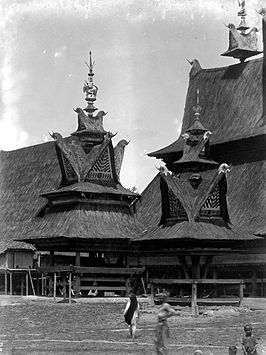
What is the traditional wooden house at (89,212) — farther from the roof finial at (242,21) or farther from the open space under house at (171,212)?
the roof finial at (242,21)

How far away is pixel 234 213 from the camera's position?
37.2 meters

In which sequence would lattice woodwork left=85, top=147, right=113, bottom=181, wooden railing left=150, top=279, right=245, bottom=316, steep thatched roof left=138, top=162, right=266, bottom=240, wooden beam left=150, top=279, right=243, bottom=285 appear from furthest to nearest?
lattice woodwork left=85, top=147, right=113, bottom=181 → steep thatched roof left=138, top=162, right=266, bottom=240 → wooden beam left=150, top=279, right=243, bottom=285 → wooden railing left=150, top=279, right=245, bottom=316

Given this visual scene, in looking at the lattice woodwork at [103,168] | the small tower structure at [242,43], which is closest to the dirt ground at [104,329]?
the lattice woodwork at [103,168]

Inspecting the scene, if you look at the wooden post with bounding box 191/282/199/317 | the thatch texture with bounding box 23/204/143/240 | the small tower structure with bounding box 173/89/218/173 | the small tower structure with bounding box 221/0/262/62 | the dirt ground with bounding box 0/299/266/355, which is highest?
the small tower structure with bounding box 221/0/262/62

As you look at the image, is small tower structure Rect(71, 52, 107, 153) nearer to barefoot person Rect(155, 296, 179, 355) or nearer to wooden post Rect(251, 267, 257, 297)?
wooden post Rect(251, 267, 257, 297)

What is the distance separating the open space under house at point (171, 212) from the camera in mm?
33156

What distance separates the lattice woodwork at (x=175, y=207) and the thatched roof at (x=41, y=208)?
182 inches

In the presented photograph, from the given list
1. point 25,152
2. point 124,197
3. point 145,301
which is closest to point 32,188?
point 25,152

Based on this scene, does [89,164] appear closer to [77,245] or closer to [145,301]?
[77,245]

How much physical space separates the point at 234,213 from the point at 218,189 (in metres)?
4.23

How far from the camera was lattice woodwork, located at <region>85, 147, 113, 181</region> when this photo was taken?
4009cm

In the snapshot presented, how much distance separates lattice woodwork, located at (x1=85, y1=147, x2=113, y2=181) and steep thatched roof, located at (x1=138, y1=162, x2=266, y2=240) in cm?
254

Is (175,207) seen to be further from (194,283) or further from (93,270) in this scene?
(93,270)

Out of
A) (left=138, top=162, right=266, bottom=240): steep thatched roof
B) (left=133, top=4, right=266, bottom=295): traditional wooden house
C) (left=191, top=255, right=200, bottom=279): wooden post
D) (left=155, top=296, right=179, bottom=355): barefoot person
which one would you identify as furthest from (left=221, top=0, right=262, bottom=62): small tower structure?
(left=155, top=296, right=179, bottom=355): barefoot person
